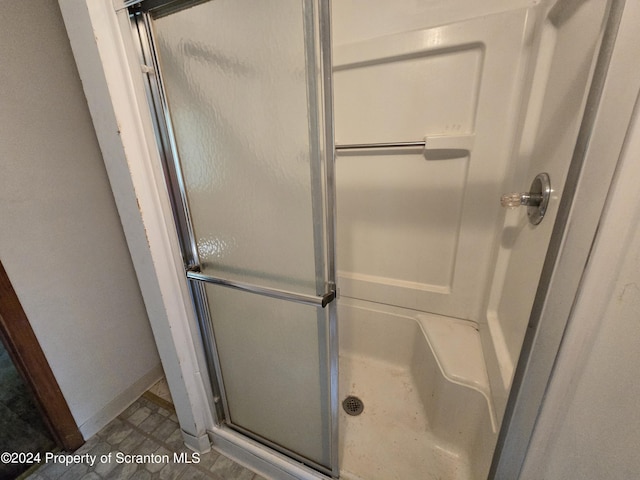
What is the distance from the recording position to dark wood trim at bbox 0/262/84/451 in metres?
0.92

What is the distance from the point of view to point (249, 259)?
2.71ft

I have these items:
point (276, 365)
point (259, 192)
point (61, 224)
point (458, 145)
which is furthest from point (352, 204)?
point (61, 224)

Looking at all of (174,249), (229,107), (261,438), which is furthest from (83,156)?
(261,438)

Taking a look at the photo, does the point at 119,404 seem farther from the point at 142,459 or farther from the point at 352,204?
the point at 352,204

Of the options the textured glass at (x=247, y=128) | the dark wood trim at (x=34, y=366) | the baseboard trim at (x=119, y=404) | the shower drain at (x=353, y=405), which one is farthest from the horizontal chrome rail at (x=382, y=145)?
the baseboard trim at (x=119, y=404)

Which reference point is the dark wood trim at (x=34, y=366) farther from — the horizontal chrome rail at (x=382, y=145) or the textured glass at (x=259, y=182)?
the horizontal chrome rail at (x=382, y=145)

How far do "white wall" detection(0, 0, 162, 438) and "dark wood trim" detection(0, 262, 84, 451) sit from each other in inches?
1.0

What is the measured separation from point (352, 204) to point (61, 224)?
1307mm

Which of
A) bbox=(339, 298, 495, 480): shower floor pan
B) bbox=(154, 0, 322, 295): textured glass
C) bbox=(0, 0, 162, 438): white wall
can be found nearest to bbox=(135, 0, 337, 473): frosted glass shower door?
bbox=(154, 0, 322, 295): textured glass

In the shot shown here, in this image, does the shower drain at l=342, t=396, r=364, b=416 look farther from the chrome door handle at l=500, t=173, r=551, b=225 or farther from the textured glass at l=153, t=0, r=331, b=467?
the chrome door handle at l=500, t=173, r=551, b=225

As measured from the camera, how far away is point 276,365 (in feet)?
3.03

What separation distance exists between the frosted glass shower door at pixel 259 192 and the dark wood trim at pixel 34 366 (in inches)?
26.6

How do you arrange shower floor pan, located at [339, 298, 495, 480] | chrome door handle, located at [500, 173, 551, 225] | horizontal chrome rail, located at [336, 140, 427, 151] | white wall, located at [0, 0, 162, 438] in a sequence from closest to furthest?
chrome door handle, located at [500, 173, 551, 225], white wall, located at [0, 0, 162, 438], shower floor pan, located at [339, 298, 495, 480], horizontal chrome rail, located at [336, 140, 427, 151]

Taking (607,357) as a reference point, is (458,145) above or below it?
above
